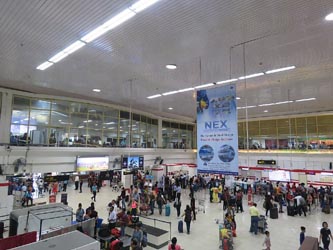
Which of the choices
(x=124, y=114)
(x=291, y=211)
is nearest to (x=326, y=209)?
(x=291, y=211)

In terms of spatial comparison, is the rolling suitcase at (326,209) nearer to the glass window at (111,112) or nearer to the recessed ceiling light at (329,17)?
the recessed ceiling light at (329,17)

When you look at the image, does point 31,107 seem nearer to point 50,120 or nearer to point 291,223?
point 50,120

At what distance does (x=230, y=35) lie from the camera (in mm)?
6160

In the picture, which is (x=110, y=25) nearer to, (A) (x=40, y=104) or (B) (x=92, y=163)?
(A) (x=40, y=104)

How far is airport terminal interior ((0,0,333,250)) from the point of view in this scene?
17.6 feet

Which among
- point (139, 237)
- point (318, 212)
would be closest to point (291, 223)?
point (318, 212)

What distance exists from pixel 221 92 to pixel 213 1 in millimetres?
2631

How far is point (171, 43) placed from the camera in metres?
6.70

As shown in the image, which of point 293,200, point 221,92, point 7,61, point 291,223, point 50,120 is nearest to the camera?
point 221,92

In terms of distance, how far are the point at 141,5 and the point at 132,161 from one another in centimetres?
1454

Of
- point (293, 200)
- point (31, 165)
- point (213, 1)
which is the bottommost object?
point (293, 200)

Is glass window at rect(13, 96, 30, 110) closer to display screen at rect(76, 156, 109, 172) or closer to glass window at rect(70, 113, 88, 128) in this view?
glass window at rect(70, 113, 88, 128)

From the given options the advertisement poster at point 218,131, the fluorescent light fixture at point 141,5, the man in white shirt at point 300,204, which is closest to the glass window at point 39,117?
the advertisement poster at point 218,131

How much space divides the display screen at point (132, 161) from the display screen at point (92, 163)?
58.8 inches
